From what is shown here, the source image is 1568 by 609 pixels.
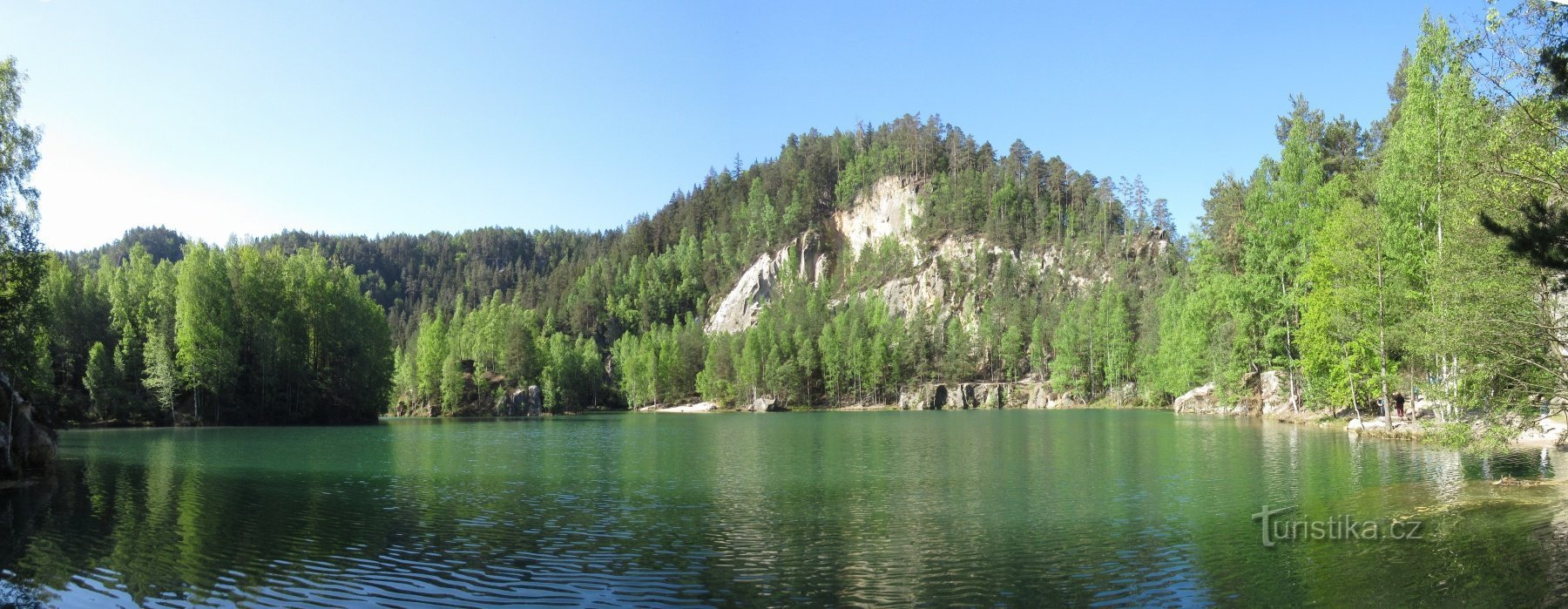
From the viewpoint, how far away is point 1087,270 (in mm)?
145000

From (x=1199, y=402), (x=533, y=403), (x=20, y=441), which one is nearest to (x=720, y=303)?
(x=533, y=403)

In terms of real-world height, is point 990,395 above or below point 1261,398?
below

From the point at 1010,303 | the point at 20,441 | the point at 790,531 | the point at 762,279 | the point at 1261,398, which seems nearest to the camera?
the point at 790,531

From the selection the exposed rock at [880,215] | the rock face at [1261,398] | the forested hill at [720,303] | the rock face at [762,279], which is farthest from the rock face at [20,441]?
the exposed rock at [880,215]

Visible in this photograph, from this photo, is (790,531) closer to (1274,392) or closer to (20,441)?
(20,441)

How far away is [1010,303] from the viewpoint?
445 ft

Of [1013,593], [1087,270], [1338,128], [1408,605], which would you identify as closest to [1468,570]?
[1408,605]

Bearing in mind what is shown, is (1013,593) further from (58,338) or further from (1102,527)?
(58,338)

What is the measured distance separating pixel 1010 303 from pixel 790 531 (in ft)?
398

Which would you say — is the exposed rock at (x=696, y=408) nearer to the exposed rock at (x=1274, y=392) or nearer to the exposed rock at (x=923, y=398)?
the exposed rock at (x=923, y=398)

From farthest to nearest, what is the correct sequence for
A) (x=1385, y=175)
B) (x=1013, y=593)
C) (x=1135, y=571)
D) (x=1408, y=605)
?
(x=1385, y=175) < (x=1135, y=571) < (x=1013, y=593) < (x=1408, y=605)

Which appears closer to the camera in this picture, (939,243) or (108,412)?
(108,412)

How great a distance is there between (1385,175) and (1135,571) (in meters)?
33.7

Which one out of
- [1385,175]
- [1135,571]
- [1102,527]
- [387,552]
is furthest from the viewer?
[1385,175]
